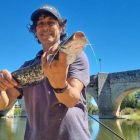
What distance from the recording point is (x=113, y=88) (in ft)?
56.5

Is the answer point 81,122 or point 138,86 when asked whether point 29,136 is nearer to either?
point 81,122

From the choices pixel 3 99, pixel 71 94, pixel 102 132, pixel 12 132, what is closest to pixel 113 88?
pixel 102 132

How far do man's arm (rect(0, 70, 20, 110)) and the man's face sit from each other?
0.37 m

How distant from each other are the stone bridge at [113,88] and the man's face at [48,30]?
15823 millimetres

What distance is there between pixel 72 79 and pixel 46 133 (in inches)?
15.4

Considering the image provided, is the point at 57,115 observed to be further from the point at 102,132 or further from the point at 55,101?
the point at 102,132

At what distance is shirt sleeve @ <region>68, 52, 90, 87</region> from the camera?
1185 mm

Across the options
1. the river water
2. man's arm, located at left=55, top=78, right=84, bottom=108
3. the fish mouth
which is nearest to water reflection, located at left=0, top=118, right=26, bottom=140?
the river water

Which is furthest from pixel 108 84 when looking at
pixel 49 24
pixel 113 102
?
pixel 49 24

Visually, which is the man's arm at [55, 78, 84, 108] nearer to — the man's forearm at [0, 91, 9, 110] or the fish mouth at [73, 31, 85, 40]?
the fish mouth at [73, 31, 85, 40]

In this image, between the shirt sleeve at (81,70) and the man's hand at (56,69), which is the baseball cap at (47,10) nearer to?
the shirt sleeve at (81,70)

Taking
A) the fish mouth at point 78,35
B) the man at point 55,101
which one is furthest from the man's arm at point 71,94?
the fish mouth at point 78,35

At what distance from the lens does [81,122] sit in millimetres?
1200

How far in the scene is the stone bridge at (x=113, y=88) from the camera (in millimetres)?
16359
